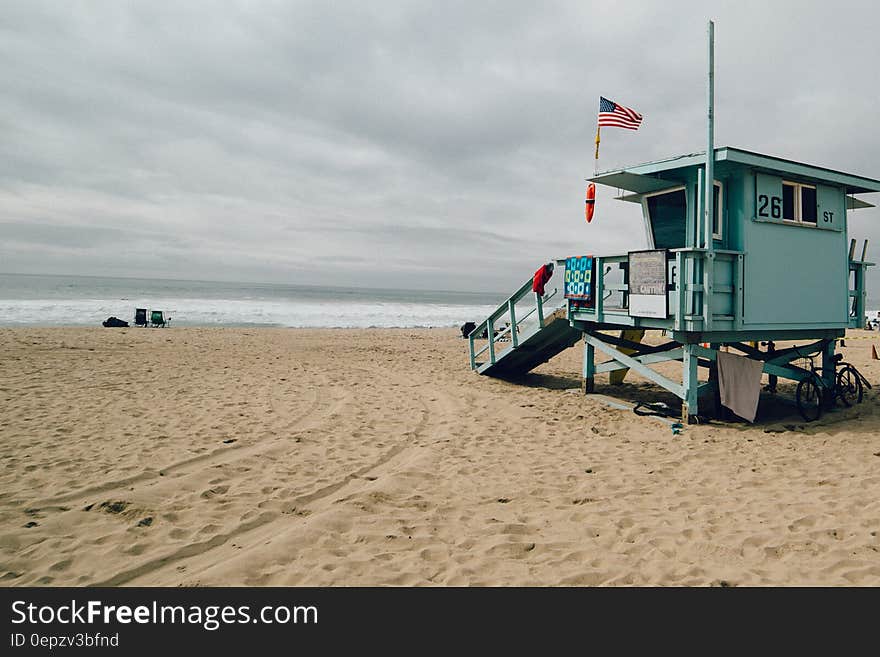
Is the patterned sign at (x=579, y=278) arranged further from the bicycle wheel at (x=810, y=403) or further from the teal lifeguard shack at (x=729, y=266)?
the bicycle wheel at (x=810, y=403)

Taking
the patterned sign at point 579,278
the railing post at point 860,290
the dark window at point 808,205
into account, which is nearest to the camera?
the dark window at point 808,205

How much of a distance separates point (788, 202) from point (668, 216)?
1945 mm

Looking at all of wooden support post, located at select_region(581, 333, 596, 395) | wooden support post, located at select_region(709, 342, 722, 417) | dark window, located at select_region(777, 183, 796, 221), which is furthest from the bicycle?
wooden support post, located at select_region(581, 333, 596, 395)

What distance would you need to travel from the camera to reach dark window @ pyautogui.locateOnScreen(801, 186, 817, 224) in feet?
30.2

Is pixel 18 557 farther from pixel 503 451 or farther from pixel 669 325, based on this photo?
pixel 669 325

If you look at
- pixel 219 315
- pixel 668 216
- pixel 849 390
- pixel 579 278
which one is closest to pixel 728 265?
pixel 668 216

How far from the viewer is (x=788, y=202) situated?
9125 millimetres

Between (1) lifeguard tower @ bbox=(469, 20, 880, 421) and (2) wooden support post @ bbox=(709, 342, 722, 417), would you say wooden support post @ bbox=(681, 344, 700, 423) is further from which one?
(2) wooden support post @ bbox=(709, 342, 722, 417)

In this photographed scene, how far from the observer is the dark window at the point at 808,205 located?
921 centimetres

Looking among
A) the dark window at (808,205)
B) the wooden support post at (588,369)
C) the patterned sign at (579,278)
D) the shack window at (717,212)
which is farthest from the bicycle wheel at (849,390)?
the patterned sign at (579,278)

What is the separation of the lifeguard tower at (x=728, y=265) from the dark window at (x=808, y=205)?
0.02m

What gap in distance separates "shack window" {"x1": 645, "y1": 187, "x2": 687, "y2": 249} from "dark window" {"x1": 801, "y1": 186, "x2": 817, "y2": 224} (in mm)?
1986
